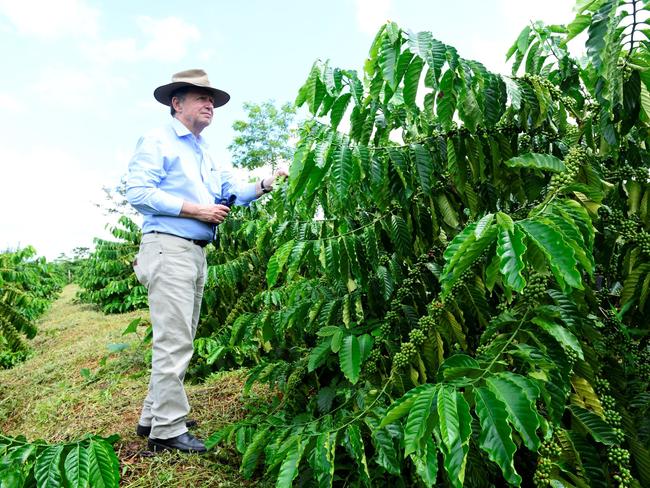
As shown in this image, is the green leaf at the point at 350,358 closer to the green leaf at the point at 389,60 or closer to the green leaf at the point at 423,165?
the green leaf at the point at 423,165

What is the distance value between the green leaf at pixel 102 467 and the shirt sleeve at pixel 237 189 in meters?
2.14

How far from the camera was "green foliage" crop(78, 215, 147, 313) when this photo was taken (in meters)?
9.17

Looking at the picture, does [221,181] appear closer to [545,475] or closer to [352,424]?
[352,424]

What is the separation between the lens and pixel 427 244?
208cm

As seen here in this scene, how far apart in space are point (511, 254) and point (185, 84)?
8.25 feet

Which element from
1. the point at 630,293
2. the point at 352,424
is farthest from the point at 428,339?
the point at 630,293

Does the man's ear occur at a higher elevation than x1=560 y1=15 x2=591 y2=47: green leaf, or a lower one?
higher

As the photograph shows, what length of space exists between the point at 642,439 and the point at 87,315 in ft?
33.8

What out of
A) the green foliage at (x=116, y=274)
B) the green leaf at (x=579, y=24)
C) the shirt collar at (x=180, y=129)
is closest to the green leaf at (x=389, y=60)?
the green leaf at (x=579, y=24)

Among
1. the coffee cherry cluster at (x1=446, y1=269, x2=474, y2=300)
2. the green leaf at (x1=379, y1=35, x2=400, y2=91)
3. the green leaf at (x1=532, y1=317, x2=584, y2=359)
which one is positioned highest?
the green leaf at (x1=379, y1=35, x2=400, y2=91)

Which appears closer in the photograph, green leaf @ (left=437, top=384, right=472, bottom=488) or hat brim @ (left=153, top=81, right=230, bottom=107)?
green leaf @ (left=437, top=384, right=472, bottom=488)

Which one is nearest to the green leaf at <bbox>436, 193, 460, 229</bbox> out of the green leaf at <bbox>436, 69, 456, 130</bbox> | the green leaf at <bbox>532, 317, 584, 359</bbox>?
the green leaf at <bbox>436, 69, 456, 130</bbox>

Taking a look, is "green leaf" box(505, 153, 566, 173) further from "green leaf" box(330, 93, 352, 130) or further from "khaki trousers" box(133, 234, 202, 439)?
"khaki trousers" box(133, 234, 202, 439)

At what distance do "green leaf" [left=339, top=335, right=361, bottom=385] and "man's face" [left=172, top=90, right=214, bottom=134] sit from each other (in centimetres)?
182
